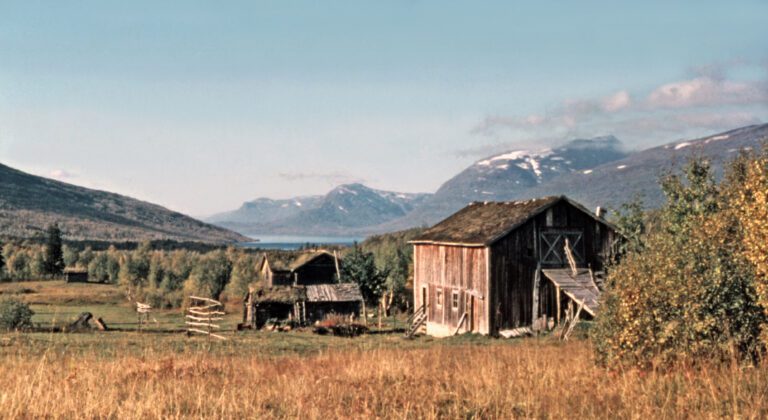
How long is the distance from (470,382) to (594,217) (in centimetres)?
2913

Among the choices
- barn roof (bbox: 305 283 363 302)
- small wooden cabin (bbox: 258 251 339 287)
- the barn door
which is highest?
the barn door

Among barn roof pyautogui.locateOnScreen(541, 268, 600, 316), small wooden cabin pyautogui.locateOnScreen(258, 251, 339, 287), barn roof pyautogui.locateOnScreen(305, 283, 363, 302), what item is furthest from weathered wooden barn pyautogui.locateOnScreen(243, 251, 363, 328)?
barn roof pyautogui.locateOnScreen(541, 268, 600, 316)

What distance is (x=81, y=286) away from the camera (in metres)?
81.6

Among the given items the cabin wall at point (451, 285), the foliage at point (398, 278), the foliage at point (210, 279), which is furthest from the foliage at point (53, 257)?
the cabin wall at point (451, 285)

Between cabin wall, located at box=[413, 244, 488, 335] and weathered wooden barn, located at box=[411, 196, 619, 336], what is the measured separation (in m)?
0.05

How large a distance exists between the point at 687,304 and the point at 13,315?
37.5 meters

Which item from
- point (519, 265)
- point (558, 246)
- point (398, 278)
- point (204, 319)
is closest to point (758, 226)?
point (519, 265)

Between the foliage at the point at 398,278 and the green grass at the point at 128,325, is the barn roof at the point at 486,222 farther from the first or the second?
the foliage at the point at 398,278

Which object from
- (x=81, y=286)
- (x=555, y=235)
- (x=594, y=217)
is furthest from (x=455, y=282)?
(x=81, y=286)

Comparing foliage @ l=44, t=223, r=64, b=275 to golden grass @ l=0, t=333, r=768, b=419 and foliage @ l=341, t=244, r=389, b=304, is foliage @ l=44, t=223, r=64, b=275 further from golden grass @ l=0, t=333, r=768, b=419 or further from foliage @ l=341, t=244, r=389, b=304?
golden grass @ l=0, t=333, r=768, b=419

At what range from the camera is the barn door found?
35.8 m

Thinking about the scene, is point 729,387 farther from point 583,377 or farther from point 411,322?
point 411,322

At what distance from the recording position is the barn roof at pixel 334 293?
52.0 m

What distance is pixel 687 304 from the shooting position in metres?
12.8
